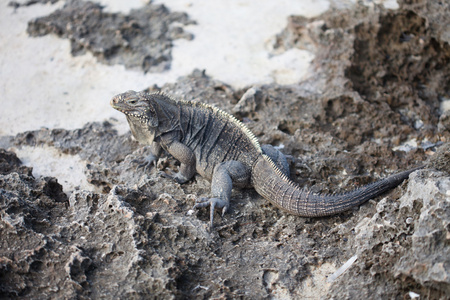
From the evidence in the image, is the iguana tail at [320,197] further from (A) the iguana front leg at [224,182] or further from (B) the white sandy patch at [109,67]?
(B) the white sandy patch at [109,67]

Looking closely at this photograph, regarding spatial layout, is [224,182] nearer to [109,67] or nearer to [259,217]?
[259,217]

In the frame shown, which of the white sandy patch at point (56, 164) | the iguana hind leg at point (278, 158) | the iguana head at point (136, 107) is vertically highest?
the iguana head at point (136, 107)

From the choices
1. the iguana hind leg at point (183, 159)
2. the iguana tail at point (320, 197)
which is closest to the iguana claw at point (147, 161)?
the iguana hind leg at point (183, 159)

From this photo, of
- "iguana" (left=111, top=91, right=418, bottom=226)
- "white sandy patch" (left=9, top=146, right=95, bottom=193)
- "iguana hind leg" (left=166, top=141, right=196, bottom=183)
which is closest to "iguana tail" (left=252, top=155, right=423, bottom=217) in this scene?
"iguana" (left=111, top=91, right=418, bottom=226)

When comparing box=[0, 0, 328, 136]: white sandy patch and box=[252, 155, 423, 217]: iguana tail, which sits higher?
box=[0, 0, 328, 136]: white sandy patch

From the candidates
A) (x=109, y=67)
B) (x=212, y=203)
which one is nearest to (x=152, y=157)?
(x=212, y=203)

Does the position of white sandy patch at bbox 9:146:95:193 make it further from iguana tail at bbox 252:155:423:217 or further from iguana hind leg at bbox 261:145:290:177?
iguana tail at bbox 252:155:423:217

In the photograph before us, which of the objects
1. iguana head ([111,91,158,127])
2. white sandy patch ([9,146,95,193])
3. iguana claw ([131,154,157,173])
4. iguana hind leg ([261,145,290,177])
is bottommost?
white sandy patch ([9,146,95,193])
